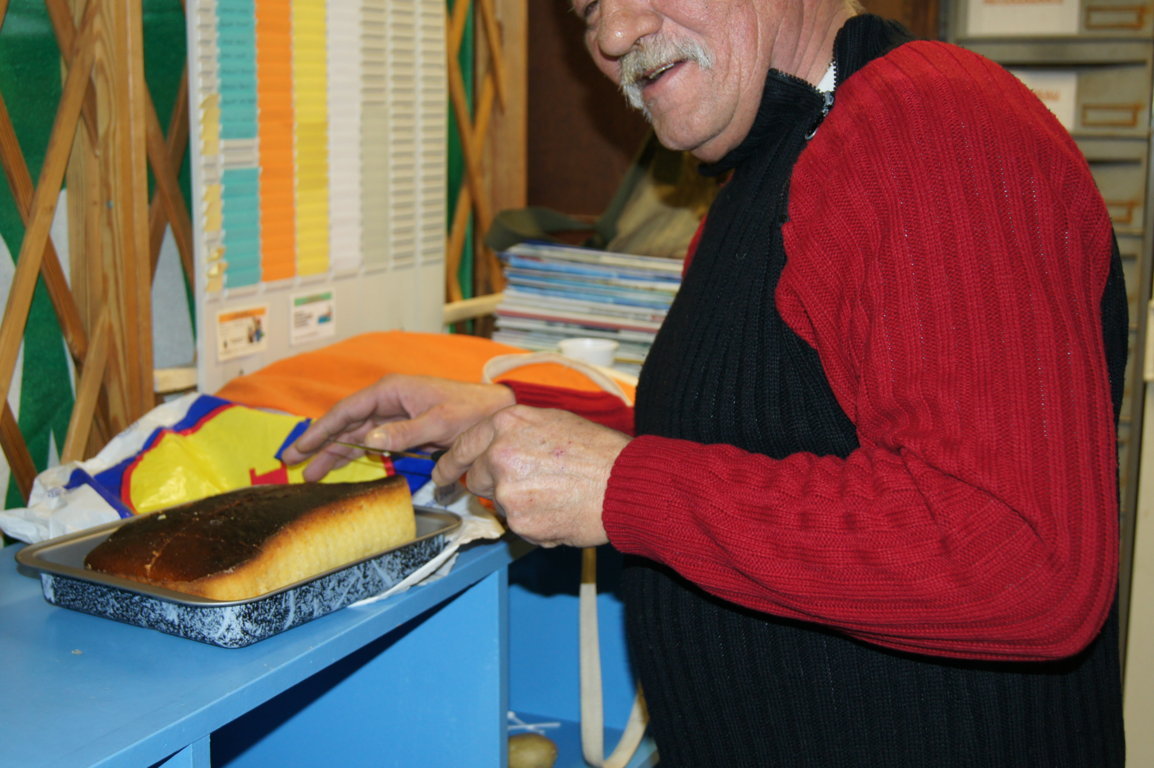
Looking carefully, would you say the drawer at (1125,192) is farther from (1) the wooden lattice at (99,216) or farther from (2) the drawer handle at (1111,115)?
(1) the wooden lattice at (99,216)

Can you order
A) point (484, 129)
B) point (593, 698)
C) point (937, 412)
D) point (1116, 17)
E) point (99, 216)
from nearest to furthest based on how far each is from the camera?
point (937, 412), point (99, 216), point (593, 698), point (484, 129), point (1116, 17)

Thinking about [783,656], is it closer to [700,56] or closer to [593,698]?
[700,56]

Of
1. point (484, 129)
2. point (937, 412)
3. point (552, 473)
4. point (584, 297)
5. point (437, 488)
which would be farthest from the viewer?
point (484, 129)

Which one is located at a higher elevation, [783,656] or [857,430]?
[857,430]

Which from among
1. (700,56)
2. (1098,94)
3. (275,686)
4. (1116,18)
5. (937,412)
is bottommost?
(275,686)

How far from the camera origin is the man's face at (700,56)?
0.87 m

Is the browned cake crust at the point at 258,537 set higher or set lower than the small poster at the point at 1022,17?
lower

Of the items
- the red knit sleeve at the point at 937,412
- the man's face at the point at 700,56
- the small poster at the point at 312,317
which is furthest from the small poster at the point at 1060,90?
the red knit sleeve at the point at 937,412

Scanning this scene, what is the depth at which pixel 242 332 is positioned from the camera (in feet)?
4.66

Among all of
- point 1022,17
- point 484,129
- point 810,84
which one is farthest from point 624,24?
point 1022,17

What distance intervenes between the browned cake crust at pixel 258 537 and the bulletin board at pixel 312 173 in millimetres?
423

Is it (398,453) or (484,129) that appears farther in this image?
(484,129)

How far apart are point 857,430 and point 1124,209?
1.79 meters

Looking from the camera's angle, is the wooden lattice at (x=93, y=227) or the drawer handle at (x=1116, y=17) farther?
the drawer handle at (x=1116, y=17)
